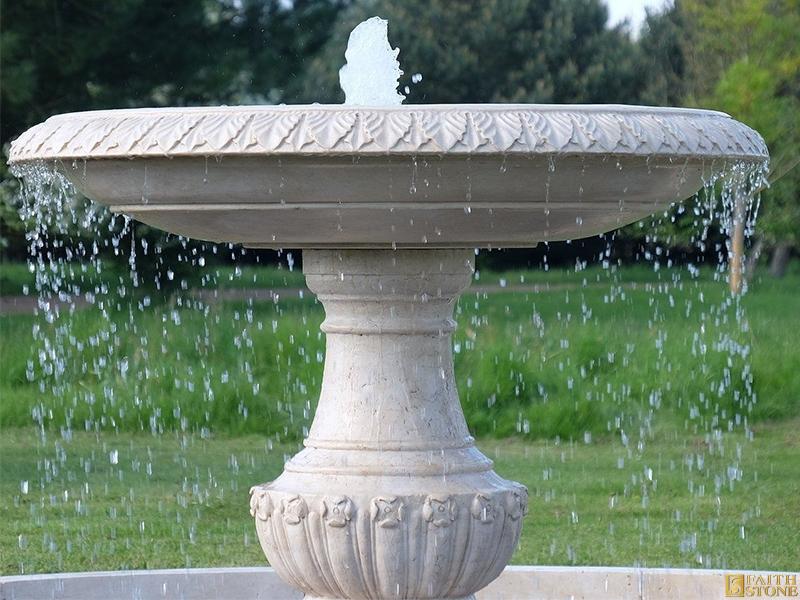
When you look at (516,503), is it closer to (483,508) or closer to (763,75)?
(483,508)

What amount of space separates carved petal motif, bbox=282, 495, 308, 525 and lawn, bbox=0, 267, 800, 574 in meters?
2.00

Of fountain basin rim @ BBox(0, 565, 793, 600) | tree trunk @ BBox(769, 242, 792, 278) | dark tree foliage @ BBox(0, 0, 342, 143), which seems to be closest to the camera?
fountain basin rim @ BBox(0, 565, 793, 600)

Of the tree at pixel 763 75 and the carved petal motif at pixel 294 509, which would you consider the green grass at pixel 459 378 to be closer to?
the carved petal motif at pixel 294 509

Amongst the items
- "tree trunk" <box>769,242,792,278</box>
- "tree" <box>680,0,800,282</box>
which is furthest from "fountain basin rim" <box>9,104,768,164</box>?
"tree trunk" <box>769,242,792,278</box>

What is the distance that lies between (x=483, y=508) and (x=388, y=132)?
944 millimetres

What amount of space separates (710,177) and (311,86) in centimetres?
1882

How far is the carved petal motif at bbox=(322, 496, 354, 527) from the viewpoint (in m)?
3.08

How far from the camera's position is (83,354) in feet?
27.5

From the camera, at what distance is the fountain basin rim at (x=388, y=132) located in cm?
261

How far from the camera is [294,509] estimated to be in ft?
10.3

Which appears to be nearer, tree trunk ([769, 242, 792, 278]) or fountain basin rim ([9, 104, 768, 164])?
fountain basin rim ([9, 104, 768, 164])

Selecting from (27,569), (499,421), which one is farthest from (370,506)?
(499,421)

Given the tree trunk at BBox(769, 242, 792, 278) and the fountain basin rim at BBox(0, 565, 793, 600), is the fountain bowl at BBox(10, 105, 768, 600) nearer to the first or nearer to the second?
the fountain basin rim at BBox(0, 565, 793, 600)

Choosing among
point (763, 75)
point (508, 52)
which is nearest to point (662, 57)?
point (508, 52)
